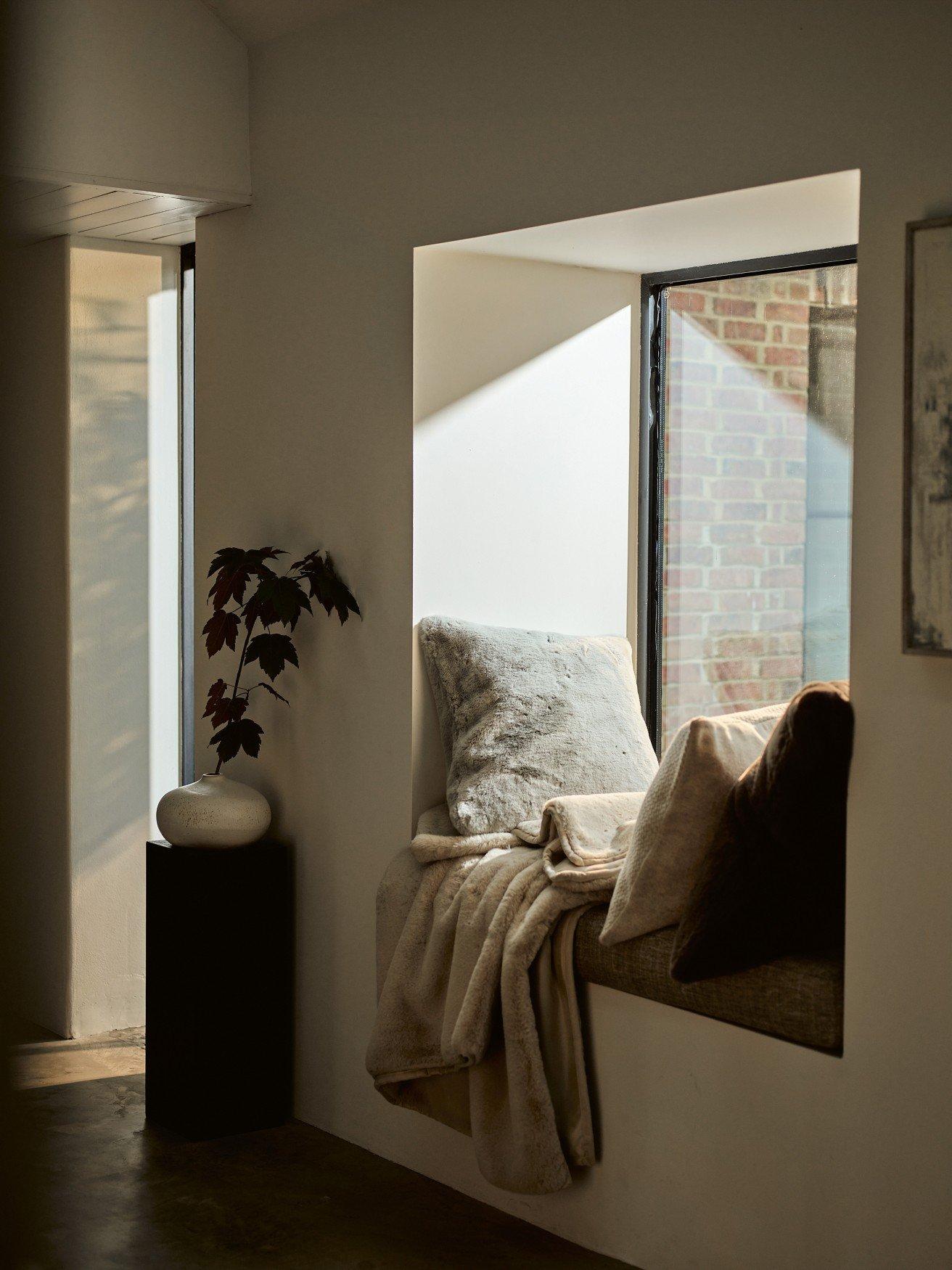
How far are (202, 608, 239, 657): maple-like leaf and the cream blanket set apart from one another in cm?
74

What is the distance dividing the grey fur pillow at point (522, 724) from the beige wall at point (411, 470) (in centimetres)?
14

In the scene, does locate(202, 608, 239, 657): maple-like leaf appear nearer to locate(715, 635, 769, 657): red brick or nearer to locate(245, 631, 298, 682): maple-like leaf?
locate(245, 631, 298, 682): maple-like leaf

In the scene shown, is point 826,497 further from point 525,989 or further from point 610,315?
point 525,989

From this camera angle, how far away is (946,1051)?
2.34 m

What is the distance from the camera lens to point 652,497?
380cm

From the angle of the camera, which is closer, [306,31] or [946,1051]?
[946,1051]

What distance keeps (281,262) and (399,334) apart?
538mm

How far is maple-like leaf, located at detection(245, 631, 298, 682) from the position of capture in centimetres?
359

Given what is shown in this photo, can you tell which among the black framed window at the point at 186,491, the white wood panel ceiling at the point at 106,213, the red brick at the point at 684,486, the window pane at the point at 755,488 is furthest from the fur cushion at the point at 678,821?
the black framed window at the point at 186,491

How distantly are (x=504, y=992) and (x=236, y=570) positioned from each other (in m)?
1.32

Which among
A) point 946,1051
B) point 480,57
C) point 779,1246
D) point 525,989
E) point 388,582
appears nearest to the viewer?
point 946,1051

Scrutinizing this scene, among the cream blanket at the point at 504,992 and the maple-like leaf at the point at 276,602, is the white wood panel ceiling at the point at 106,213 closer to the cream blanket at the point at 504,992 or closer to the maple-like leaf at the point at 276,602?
the maple-like leaf at the point at 276,602

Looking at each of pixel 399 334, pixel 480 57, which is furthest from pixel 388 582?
pixel 480 57

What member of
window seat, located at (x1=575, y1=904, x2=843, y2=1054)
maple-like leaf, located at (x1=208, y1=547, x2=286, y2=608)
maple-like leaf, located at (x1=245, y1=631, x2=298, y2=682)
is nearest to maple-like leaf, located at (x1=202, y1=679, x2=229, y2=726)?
maple-like leaf, located at (x1=245, y1=631, x2=298, y2=682)
